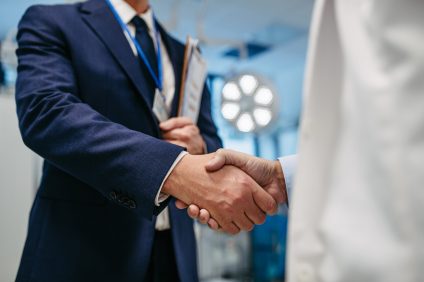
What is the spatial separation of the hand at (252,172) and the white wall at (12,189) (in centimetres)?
114

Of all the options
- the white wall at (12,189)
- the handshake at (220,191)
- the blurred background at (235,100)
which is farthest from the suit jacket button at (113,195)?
the white wall at (12,189)

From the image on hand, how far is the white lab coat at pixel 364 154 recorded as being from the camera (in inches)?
13.1

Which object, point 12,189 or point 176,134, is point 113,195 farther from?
point 12,189

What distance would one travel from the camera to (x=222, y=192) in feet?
2.75

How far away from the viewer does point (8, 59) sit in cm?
204

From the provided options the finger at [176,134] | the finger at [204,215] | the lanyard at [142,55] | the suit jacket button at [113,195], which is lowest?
the finger at [204,215]

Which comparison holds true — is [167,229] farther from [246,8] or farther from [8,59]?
[246,8]

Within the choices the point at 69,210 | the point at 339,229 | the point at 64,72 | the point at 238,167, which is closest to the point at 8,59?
the point at 64,72

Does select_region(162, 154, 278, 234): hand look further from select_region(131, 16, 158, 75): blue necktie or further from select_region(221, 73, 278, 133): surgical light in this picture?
select_region(221, 73, 278, 133): surgical light

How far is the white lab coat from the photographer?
332mm

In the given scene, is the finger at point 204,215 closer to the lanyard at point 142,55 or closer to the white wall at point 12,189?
→ the lanyard at point 142,55

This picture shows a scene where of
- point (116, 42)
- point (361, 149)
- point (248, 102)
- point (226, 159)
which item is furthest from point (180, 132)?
point (248, 102)

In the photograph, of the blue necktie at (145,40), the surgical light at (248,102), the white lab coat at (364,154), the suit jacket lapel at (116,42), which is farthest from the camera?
the surgical light at (248,102)

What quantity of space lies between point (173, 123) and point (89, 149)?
0.31 meters
